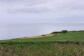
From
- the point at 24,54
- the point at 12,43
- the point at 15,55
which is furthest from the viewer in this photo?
the point at 12,43

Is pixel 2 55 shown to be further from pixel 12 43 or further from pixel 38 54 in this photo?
pixel 12 43

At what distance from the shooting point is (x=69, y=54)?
8.02 m

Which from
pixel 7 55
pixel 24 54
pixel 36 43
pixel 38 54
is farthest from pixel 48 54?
pixel 36 43

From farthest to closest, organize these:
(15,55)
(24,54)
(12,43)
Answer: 1. (12,43)
2. (24,54)
3. (15,55)

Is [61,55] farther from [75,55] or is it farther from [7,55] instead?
[7,55]

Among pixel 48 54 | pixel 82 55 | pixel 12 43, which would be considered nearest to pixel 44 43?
pixel 12 43

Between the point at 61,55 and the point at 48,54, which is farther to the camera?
the point at 48,54

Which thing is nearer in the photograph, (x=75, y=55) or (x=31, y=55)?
(x=75, y=55)

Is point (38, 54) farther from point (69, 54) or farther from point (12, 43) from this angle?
point (12, 43)

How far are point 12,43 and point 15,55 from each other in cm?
440

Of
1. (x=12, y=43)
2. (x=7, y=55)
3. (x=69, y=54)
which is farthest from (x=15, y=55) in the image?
(x=12, y=43)

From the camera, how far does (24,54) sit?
7949 millimetres

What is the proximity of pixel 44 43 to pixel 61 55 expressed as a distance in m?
4.36

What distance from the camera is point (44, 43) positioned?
12.0m
